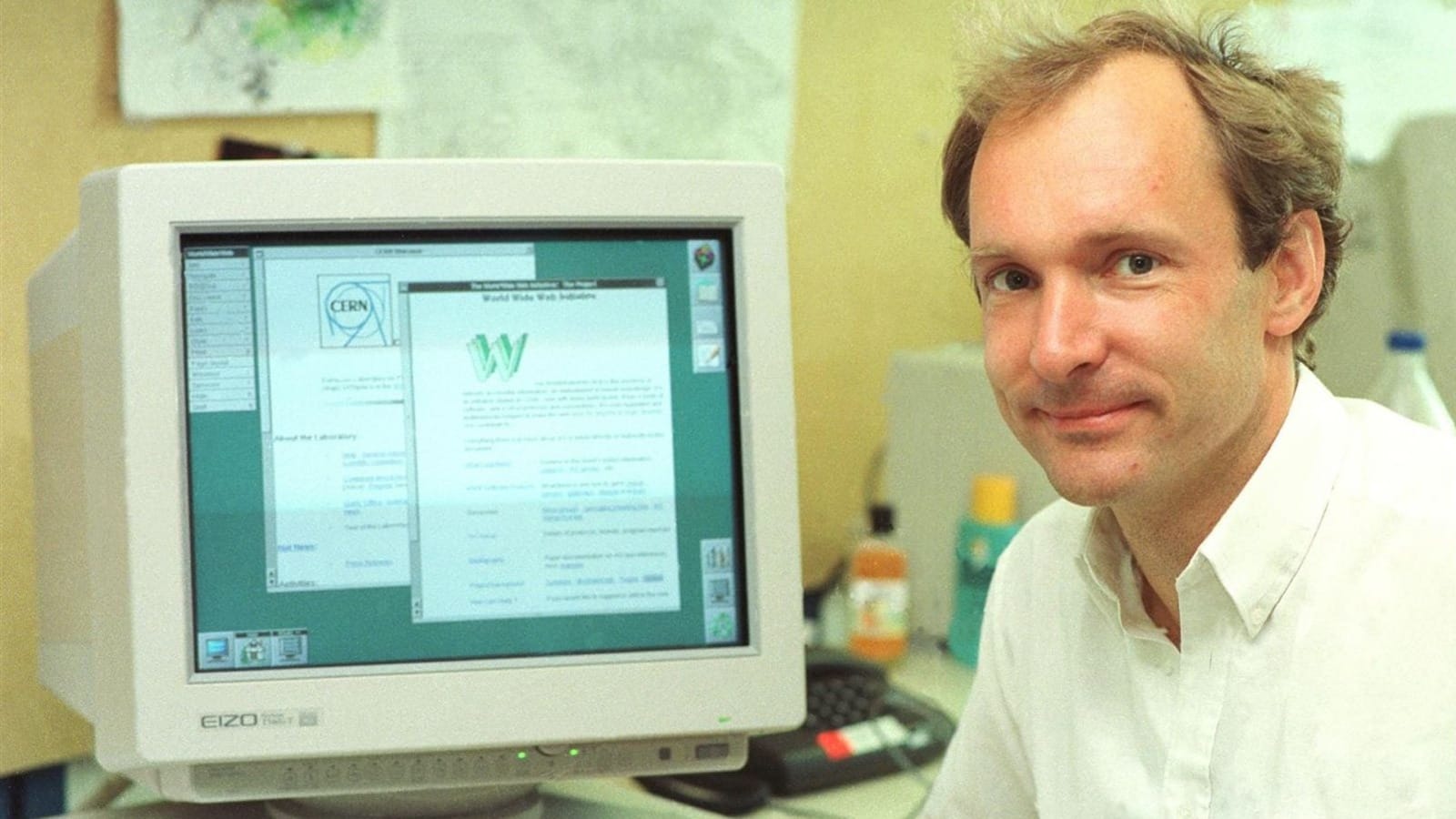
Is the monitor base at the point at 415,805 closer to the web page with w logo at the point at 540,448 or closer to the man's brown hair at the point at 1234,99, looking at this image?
the web page with w logo at the point at 540,448

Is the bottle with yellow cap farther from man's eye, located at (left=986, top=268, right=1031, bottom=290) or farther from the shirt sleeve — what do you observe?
man's eye, located at (left=986, top=268, right=1031, bottom=290)

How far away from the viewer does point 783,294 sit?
96cm

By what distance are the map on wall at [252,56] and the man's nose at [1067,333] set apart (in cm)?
72

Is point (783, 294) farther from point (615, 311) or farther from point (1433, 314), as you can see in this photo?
point (1433, 314)

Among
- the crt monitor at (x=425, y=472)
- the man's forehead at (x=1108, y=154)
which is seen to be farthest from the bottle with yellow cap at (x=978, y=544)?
the man's forehead at (x=1108, y=154)

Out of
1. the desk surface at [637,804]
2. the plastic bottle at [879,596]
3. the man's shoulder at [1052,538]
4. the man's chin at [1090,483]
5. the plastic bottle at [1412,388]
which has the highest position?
the plastic bottle at [1412,388]

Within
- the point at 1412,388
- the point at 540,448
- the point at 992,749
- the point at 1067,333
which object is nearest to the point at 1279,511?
the point at 1067,333

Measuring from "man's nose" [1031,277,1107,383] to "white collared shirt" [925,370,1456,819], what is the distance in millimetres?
137

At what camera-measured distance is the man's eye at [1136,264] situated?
31.0 inches

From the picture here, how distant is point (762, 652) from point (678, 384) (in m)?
0.19

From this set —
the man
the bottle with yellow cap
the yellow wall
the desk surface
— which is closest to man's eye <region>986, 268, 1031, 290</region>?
the man

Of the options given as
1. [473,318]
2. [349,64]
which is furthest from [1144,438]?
[349,64]

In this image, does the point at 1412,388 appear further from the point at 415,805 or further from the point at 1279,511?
the point at 415,805

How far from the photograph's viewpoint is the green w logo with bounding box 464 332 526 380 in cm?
93
